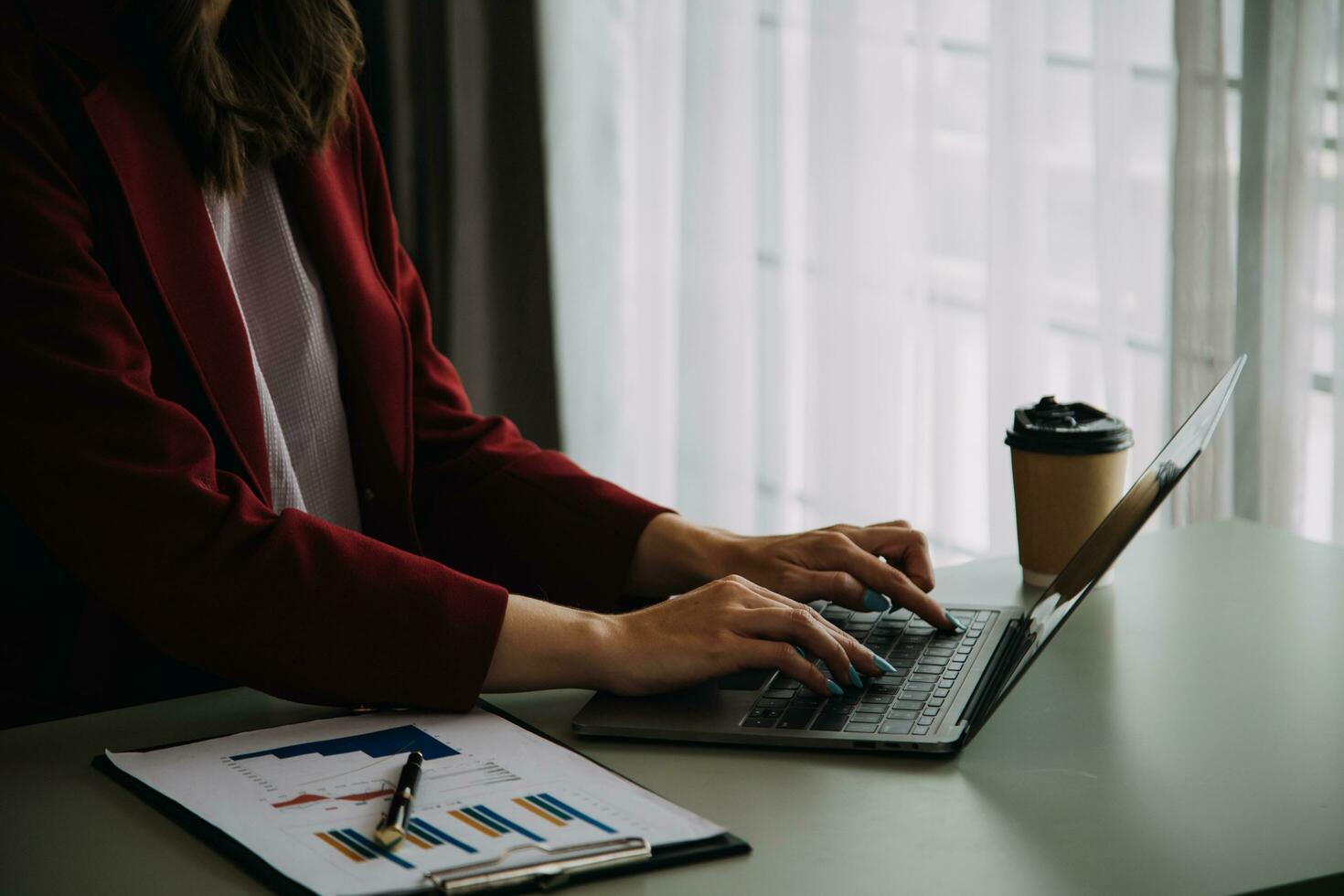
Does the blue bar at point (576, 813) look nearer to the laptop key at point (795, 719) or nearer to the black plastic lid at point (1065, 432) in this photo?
the laptop key at point (795, 719)

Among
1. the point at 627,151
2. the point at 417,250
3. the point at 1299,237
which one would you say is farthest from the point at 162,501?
the point at 627,151

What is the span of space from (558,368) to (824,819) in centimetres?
233

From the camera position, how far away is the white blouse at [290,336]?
1271mm

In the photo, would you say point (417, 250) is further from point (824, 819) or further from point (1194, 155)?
point (824, 819)

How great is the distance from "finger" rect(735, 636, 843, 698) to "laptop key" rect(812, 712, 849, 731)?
2cm

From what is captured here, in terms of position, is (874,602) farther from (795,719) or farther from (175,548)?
(175,548)

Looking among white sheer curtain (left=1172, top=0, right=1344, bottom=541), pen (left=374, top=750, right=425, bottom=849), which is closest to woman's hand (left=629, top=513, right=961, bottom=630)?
pen (left=374, top=750, right=425, bottom=849)

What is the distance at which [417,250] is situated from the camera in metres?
3.03

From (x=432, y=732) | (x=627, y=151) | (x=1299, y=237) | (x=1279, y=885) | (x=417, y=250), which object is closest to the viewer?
(x=1279, y=885)

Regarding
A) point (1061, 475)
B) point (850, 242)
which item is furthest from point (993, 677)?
point (850, 242)

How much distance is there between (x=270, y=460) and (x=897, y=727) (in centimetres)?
61

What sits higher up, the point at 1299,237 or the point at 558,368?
the point at 1299,237

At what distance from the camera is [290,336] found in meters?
1.29

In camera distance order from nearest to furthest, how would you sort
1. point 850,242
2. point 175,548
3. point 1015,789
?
1. point 1015,789
2. point 175,548
3. point 850,242
